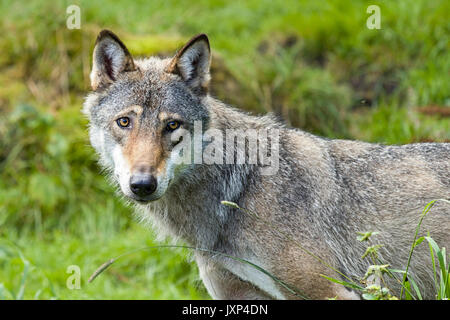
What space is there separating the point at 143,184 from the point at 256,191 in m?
1.02

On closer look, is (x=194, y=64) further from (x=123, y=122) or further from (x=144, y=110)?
(x=123, y=122)

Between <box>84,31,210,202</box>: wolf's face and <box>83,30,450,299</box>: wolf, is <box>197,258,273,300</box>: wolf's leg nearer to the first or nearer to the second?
<box>83,30,450,299</box>: wolf

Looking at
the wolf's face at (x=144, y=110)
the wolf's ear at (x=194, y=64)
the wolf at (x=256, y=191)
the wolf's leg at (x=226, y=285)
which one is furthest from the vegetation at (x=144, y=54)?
the wolf's ear at (x=194, y=64)

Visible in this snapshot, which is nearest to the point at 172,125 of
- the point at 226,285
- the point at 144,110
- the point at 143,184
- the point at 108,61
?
the point at 144,110

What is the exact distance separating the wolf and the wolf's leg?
0.04ft

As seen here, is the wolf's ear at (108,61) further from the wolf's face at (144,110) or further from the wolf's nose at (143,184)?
the wolf's nose at (143,184)

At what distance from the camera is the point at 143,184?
156 inches

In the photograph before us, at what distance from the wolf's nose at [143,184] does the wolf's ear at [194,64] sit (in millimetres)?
1027

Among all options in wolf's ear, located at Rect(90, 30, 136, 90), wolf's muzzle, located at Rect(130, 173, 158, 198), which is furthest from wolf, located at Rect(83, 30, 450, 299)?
wolf's muzzle, located at Rect(130, 173, 158, 198)

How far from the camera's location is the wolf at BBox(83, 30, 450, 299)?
4.34 metres

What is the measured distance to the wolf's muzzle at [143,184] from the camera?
3.96 m

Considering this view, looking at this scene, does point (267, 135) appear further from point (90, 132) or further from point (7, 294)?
point (7, 294)

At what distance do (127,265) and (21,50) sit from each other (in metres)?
4.25

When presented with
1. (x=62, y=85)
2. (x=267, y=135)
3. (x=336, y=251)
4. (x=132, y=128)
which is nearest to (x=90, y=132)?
(x=132, y=128)
